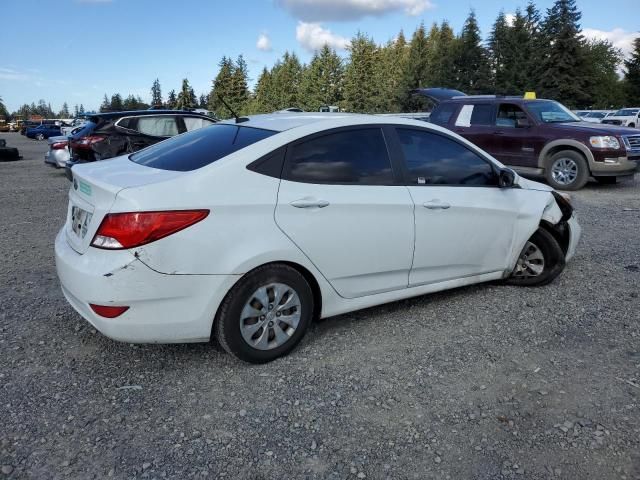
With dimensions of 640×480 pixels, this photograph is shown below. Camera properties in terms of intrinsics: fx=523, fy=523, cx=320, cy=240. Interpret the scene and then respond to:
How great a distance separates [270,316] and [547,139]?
9122mm

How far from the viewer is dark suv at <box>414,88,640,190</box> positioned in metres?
10.3

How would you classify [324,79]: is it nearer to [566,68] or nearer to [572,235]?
[566,68]

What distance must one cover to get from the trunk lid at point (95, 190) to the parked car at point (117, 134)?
7.42 meters

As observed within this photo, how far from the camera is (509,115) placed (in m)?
11.0

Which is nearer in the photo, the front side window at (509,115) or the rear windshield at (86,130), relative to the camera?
the rear windshield at (86,130)

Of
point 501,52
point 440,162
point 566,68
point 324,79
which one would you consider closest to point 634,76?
point 566,68

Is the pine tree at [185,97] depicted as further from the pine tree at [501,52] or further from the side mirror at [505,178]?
the side mirror at [505,178]

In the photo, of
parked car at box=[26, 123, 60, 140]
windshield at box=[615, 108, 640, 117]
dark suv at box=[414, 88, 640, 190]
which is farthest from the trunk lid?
parked car at box=[26, 123, 60, 140]

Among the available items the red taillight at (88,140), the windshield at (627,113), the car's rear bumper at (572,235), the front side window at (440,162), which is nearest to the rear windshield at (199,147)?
the front side window at (440,162)

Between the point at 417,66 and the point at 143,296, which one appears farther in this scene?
the point at 417,66

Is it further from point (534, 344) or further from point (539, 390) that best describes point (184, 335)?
point (534, 344)

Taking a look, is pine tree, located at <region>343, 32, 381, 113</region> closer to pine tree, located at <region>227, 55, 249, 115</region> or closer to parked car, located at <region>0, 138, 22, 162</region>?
pine tree, located at <region>227, 55, 249, 115</region>

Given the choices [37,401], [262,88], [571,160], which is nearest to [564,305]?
[37,401]

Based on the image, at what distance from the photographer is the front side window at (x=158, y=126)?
1099 centimetres
